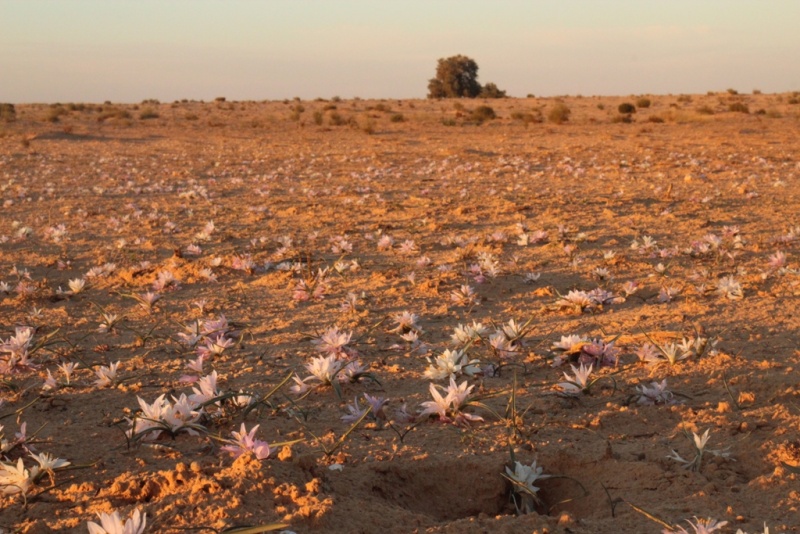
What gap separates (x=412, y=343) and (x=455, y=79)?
43321 millimetres

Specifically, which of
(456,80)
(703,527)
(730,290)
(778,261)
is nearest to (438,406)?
(703,527)

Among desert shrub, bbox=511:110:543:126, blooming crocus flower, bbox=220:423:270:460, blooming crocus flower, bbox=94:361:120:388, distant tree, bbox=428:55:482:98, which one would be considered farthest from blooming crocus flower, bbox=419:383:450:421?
distant tree, bbox=428:55:482:98

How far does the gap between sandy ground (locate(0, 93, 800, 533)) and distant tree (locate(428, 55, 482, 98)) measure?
117 ft

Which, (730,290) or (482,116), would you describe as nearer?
(730,290)

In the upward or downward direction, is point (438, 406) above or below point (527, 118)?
below

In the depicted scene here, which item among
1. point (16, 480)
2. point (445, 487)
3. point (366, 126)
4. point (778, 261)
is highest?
point (366, 126)

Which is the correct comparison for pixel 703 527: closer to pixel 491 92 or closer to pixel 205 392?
pixel 205 392

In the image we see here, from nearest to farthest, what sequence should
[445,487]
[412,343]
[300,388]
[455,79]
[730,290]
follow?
1. [445,487]
2. [300,388]
3. [412,343]
4. [730,290]
5. [455,79]

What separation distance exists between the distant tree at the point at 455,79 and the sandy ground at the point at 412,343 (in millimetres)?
35663

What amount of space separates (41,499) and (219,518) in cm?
57

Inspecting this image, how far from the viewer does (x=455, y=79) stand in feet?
148

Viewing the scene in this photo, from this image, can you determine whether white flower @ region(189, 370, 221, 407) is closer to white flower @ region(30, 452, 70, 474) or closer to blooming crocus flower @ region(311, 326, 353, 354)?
white flower @ region(30, 452, 70, 474)

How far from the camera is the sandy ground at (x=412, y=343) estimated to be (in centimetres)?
191

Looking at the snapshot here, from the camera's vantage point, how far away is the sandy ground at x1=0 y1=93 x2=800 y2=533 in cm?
191
